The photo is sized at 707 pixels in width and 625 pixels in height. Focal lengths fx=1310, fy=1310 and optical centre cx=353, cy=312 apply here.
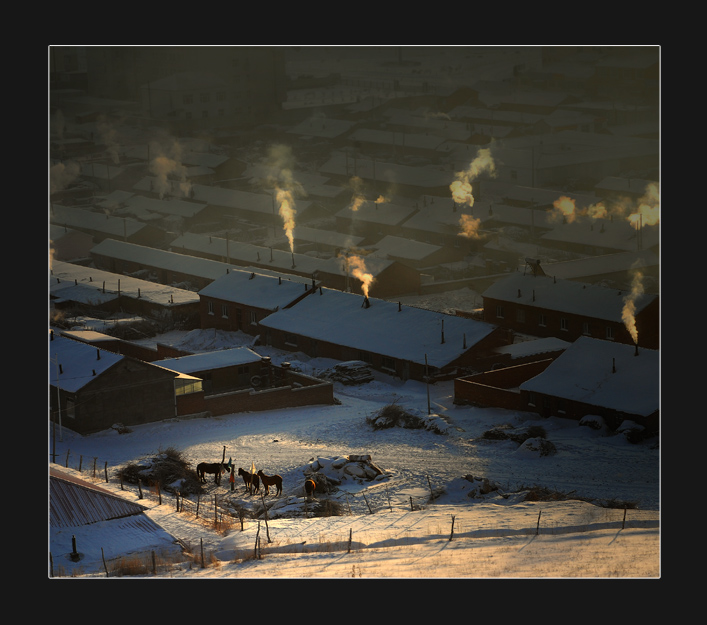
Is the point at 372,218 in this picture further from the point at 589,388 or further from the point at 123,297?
the point at 589,388

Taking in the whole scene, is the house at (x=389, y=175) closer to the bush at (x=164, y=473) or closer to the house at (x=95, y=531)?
the bush at (x=164, y=473)

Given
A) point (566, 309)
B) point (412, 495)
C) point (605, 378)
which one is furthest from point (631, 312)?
point (412, 495)

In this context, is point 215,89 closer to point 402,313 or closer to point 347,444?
point 402,313

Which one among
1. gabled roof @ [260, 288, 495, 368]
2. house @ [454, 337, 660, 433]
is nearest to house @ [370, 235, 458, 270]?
gabled roof @ [260, 288, 495, 368]

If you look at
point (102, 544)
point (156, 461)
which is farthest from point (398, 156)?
point (102, 544)

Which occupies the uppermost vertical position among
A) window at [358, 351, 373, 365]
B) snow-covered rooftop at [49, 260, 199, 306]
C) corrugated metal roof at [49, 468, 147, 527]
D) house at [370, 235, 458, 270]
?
A: house at [370, 235, 458, 270]

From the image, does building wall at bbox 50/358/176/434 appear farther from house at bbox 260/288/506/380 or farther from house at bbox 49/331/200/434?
house at bbox 260/288/506/380
